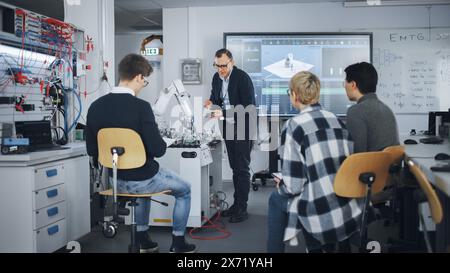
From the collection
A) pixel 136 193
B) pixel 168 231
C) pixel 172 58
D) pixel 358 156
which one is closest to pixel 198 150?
pixel 168 231

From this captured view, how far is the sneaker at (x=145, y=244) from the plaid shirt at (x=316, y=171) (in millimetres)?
1294

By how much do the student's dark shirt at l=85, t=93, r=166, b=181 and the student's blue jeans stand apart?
50 mm

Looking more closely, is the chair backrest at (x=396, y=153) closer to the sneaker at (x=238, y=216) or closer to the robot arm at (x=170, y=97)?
the robot arm at (x=170, y=97)

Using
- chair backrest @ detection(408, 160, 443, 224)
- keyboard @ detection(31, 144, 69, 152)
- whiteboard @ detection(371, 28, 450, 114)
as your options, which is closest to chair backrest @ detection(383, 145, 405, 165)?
chair backrest @ detection(408, 160, 443, 224)

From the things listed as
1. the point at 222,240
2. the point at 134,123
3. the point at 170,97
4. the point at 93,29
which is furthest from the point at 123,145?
the point at 93,29

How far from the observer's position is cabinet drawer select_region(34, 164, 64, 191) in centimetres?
285

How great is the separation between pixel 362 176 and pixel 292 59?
4.10 metres

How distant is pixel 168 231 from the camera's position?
3.87 metres

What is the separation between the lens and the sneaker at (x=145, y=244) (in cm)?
321

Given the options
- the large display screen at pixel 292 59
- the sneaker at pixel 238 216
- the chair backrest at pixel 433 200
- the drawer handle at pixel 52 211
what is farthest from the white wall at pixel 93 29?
the chair backrest at pixel 433 200

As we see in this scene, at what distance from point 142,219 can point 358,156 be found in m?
1.62

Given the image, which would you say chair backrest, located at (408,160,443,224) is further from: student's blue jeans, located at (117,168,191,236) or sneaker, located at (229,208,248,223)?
sneaker, located at (229,208,248,223)

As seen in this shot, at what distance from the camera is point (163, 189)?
115 inches

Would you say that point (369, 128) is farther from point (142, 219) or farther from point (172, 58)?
point (172, 58)
